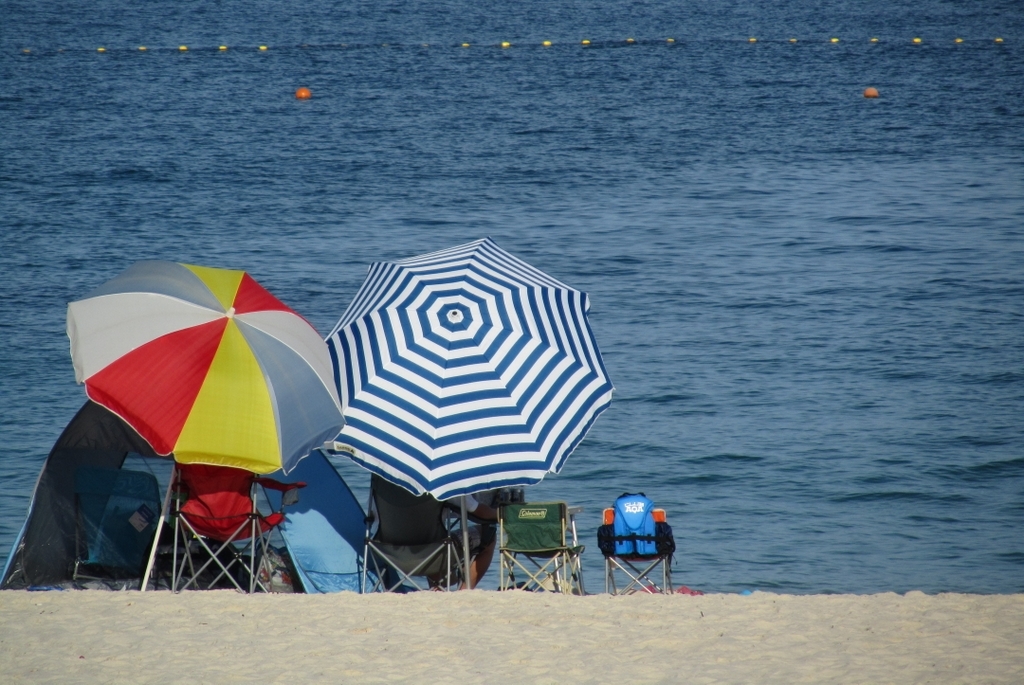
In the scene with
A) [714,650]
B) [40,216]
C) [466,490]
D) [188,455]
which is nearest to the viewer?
[714,650]

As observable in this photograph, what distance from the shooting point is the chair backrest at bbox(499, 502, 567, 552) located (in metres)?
6.89

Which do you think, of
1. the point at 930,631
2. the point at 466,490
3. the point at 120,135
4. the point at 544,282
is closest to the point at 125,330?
the point at 466,490

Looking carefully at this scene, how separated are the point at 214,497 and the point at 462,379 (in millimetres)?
1552

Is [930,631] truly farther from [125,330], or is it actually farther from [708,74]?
[708,74]

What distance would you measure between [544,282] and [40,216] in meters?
16.6

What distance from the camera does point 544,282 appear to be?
727cm

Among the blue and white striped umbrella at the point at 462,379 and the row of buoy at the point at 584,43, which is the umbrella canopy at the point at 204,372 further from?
the row of buoy at the point at 584,43

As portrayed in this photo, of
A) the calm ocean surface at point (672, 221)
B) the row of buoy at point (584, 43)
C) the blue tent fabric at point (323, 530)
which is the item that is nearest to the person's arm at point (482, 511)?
the blue tent fabric at point (323, 530)

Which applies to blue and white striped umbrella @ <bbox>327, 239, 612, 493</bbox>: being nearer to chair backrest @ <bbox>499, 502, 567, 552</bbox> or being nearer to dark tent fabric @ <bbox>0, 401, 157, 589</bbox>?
chair backrest @ <bbox>499, 502, 567, 552</bbox>

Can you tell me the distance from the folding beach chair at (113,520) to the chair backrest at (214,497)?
0.45 metres

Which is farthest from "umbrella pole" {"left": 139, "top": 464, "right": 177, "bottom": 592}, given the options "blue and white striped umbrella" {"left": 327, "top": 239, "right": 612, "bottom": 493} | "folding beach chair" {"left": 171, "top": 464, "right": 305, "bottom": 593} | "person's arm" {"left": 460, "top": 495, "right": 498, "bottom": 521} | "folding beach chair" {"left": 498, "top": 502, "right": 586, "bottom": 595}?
"folding beach chair" {"left": 498, "top": 502, "right": 586, "bottom": 595}

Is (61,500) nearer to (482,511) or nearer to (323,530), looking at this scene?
(323,530)

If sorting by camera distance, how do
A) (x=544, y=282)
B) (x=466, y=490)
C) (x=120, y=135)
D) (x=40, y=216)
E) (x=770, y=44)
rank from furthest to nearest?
(x=770, y=44) → (x=120, y=135) → (x=40, y=216) → (x=544, y=282) → (x=466, y=490)

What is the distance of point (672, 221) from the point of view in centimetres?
2173
